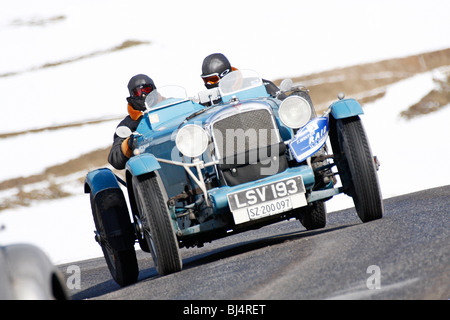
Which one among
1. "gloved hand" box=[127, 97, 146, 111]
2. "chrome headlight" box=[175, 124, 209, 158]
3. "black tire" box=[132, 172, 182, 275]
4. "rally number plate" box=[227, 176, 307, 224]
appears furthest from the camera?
"gloved hand" box=[127, 97, 146, 111]

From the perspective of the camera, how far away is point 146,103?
1073 cm

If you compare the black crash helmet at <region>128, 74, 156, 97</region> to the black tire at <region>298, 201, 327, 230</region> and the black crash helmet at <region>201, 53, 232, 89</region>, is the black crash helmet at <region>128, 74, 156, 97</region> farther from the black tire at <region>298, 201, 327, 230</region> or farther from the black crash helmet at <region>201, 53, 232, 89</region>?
the black tire at <region>298, 201, 327, 230</region>

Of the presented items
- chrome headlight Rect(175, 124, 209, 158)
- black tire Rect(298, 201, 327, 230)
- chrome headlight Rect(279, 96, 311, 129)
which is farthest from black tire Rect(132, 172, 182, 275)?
black tire Rect(298, 201, 327, 230)

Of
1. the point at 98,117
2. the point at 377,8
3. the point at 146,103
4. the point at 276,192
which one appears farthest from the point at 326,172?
the point at 377,8

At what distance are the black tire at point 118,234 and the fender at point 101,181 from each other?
0.13 meters

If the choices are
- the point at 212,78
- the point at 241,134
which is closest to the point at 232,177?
the point at 241,134

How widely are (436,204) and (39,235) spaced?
9458mm

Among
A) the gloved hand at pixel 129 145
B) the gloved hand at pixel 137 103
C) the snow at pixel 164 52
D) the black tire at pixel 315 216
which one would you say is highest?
the snow at pixel 164 52

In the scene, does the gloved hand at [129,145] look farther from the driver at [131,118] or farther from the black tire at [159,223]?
the black tire at [159,223]

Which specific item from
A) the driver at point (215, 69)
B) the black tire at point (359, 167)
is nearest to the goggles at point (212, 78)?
the driver at point (215, 69)

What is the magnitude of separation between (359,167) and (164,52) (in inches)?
1482

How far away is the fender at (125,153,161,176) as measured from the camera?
27.7 ft

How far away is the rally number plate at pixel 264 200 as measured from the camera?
840 cm
